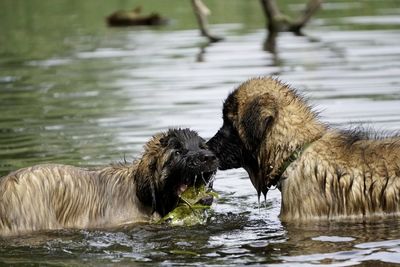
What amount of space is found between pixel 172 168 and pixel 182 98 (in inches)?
322

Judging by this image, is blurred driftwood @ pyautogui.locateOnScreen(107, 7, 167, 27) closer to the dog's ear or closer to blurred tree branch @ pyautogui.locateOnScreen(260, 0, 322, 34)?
blurred tree branch @ pyautogui.locateOnScreen(260, 0, 322, 34)

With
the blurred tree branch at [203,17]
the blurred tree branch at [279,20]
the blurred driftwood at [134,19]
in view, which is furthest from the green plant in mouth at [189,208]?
the blurred driftwood at [134,19]


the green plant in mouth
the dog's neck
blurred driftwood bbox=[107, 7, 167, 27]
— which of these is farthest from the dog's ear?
blurred driftwood bbox=[107, 7, 167, 27]

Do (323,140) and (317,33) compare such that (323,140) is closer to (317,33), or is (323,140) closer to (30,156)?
(30,156)

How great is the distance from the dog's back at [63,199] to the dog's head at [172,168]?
24 cm

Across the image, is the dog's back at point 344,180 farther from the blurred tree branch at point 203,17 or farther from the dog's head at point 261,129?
the blurred tree branch at point 203,17

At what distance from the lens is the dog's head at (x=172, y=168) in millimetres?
11297

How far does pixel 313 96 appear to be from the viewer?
18.9m

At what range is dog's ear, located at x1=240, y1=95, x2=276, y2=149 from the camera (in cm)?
1116

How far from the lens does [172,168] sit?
451 inches

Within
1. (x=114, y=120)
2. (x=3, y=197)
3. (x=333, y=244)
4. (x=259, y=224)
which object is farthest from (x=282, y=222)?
(x=114, y=120)

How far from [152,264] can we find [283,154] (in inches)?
80.3

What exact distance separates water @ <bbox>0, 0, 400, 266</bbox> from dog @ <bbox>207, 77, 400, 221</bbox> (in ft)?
0.74

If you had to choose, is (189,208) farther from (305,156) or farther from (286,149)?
(305,156)
